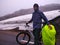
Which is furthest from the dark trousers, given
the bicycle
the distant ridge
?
the distant ridge

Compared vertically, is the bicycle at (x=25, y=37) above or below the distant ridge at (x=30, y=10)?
below

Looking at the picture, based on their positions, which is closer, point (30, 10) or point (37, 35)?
point (37, 35)

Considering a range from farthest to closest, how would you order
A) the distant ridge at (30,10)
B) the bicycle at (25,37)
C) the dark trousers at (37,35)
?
the distant ridge at (30,10) → the bicycle at (25,37) → the dark trousers at (37,35)

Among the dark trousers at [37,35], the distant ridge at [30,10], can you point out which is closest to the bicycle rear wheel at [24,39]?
the dark trousers at [37,35]

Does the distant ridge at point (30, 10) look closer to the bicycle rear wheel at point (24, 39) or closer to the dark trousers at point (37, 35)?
the bicycle rear wheel at point (24, 39)

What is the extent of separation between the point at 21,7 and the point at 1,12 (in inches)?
72.8

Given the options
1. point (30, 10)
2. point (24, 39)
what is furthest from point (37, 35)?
point (30, 10)

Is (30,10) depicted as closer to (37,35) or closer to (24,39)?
(24,39)

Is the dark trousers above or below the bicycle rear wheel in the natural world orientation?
above

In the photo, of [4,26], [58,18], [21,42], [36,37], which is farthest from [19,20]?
[36,37]

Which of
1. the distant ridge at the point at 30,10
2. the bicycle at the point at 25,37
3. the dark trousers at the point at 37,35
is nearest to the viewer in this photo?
the dark trousers at the point at 37,35

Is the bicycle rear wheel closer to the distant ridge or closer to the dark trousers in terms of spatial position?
the dark trousers

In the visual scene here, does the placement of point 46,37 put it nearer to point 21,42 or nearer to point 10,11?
point 21,42

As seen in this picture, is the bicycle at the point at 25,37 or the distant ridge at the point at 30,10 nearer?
the bicycle at the point at 25,37
